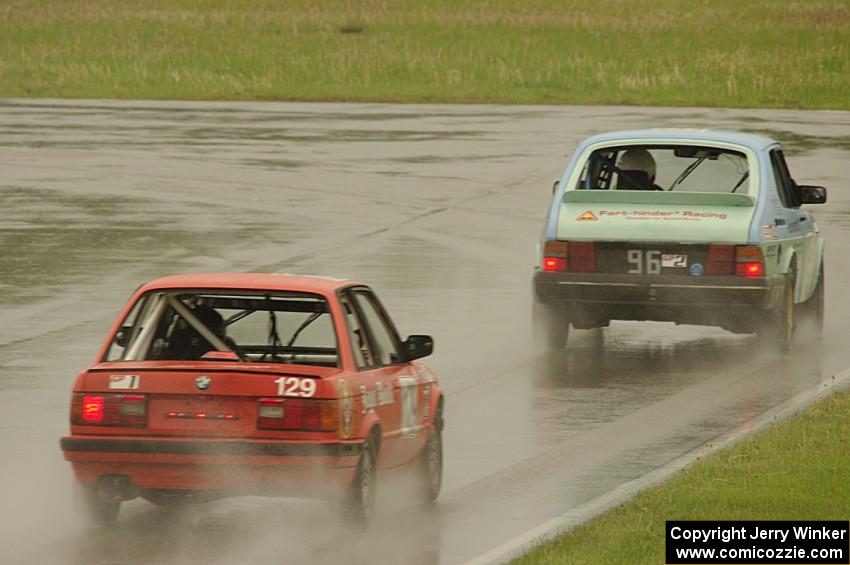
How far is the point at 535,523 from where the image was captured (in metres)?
9.94

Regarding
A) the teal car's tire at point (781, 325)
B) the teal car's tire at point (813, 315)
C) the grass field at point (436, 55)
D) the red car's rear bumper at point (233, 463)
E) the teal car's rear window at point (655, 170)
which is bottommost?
the grass field at point (436, 55)

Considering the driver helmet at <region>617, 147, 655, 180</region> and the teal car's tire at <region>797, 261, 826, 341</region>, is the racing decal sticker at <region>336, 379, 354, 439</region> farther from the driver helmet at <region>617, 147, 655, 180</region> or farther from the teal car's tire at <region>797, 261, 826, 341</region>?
the teal car's tire at <region>797, 261, 826, 341</region>

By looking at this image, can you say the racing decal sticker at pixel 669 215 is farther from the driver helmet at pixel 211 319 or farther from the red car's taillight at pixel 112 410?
the red car's taillight at pixel 112 410

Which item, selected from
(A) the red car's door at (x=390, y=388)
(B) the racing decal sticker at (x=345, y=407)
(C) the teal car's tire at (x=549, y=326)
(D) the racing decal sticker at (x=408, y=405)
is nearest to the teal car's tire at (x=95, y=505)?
(B) the racing decal sticker at (x=345, y=407)

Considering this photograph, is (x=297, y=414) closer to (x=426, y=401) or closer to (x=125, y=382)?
(x=125, y=382)

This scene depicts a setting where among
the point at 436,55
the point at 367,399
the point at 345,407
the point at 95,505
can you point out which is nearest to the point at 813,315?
the point at 367,399

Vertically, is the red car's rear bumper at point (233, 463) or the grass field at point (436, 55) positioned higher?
the red car's rear bumper at point (233, 463)

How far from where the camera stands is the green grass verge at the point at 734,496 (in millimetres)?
9047

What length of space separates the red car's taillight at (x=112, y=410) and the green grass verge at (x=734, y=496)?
73.8 inches

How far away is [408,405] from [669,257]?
5.62 m

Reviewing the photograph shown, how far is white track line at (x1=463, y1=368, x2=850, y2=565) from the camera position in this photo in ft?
30.4

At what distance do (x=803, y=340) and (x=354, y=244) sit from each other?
719 centimetres

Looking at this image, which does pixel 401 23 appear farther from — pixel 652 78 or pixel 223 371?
pixel 223 371

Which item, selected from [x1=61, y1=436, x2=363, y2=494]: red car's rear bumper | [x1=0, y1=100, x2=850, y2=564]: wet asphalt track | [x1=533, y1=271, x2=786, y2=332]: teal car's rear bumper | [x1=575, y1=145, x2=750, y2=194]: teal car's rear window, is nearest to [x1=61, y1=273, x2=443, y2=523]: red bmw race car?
[x1=61, y1=436, x2=363, y2=494]: red car's rear bumper
